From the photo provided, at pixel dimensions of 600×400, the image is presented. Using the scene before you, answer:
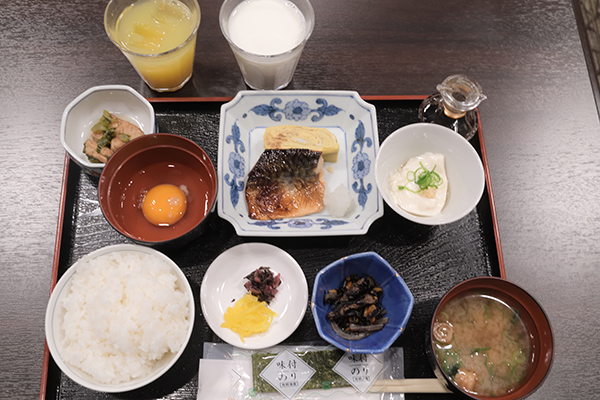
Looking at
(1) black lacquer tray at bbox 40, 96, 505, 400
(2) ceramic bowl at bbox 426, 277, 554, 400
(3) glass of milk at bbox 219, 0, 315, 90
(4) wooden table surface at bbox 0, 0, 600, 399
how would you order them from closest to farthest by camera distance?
(2) ceramic bowl at bbox 426, 277, 554, 400
(1) black lacquer tray at bbox 40, 96, 505, 400
(4) wooden table surface at bbox 0, 0, 600, 399
(3) glass of milk at bbox 219, 0, 315, 90

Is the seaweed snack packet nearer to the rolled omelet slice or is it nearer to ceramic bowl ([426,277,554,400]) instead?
ceramic bowl ([426,277,554,400])

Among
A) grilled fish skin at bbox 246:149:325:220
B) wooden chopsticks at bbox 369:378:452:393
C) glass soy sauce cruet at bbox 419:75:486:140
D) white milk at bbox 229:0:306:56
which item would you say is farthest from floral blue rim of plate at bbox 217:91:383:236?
wooden chopsticks at bbox 369:378:452:393

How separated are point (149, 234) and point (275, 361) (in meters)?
0.93

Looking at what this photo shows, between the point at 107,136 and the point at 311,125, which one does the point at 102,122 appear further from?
the point at 311,125

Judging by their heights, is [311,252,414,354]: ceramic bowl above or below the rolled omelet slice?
below

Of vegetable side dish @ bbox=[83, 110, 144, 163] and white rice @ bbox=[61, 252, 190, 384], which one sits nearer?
white rice @ bbox=[61, 252, 190, 384]

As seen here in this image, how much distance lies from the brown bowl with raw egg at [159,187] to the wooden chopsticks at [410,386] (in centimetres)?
118

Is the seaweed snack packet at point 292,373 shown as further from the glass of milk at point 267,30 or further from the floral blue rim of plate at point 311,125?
the glass of milk at point 267,30

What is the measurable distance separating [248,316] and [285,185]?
2.46 ft

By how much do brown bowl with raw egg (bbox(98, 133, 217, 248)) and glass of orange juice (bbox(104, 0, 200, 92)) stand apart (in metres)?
0.47

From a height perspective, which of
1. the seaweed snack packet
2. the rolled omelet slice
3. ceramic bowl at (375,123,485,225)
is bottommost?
the seaweed snack packet

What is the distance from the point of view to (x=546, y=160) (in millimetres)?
2391

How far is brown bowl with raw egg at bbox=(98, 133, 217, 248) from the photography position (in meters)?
2.00

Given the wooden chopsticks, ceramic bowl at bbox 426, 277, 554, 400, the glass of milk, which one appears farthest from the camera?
the glass of milk
